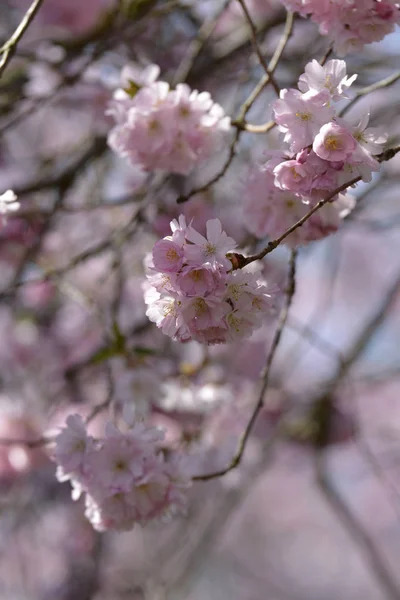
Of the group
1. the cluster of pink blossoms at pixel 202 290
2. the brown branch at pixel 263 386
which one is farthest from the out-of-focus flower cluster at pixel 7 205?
the brown branch at pixel 263 386

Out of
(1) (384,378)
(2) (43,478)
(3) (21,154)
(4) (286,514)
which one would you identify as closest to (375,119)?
(1) (384,378)

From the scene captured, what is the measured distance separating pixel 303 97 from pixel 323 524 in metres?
6.43

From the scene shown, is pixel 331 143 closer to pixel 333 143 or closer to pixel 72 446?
pixel 333 143

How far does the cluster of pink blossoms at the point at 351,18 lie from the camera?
988mm

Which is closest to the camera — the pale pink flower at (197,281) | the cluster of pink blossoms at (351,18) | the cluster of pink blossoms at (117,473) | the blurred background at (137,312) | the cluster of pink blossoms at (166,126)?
the pale pink flower at (197,281)

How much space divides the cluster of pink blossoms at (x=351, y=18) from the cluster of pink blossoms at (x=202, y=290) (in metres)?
0.37

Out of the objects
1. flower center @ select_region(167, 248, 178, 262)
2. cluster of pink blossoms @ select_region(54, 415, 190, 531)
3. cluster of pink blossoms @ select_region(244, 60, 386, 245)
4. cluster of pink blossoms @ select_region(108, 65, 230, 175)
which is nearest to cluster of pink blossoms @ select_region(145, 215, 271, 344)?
flower center @ select_region(167, 248, 178, 262)

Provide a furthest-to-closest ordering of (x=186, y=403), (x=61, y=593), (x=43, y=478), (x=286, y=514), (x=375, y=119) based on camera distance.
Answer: (x=286, y=514)
(x=61, y=593)
(x=43, y=478)
(x=375, y=119)
(x=186, y=403)

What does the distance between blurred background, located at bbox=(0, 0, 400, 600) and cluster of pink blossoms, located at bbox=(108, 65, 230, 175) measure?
0.11 metres

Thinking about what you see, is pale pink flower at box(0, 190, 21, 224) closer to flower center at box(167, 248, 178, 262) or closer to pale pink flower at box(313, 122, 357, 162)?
flower center at box(167, 248, 178, 262)

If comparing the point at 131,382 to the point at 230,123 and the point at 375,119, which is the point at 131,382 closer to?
the point at 230,123

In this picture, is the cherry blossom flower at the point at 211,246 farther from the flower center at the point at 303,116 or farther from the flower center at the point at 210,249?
the flower center at the point at 303,116

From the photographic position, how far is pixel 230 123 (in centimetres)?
122

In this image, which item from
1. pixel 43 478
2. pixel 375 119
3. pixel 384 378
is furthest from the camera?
pixel 43 478
